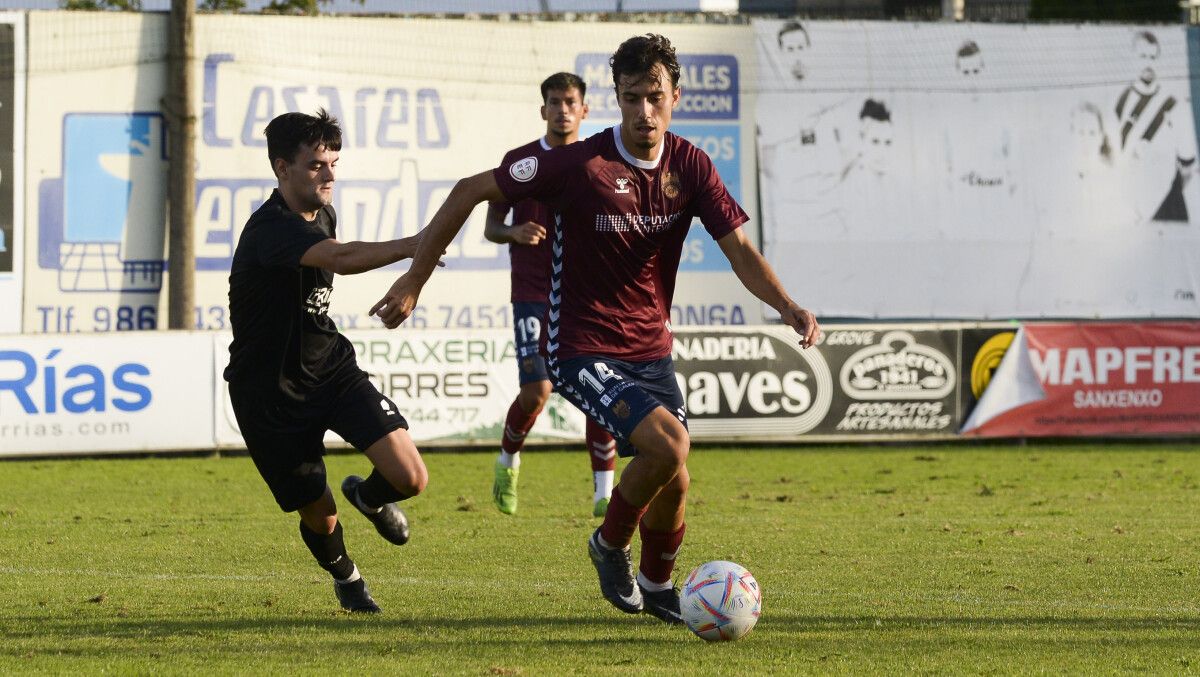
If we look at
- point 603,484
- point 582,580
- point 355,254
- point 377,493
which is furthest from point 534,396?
point 355,254

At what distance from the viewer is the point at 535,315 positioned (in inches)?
386

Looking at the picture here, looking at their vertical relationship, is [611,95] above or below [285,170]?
above

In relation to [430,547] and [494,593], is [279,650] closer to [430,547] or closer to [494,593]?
[494,593]

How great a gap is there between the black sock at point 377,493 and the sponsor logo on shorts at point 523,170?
152cm

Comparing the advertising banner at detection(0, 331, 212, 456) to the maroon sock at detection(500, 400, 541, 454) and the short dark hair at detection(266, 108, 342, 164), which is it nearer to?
the maroon sock at detection(500, 400, 541, 454)

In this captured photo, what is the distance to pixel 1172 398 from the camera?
56.5ft

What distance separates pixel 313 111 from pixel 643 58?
14192 millimetres

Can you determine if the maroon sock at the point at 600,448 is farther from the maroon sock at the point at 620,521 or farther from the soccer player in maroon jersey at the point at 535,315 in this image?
the maroon sock at the point at 620,521

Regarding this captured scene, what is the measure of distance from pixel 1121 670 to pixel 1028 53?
17.0 meters

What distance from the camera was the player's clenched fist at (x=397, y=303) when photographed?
5719 mm

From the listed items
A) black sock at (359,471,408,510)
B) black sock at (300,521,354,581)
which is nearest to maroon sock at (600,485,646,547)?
black sock at (359,471,408,510)

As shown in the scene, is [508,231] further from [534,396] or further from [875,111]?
[875,111]

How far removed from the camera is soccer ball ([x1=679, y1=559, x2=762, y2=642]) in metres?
5.68

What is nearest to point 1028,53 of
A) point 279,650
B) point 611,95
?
point 611,95
